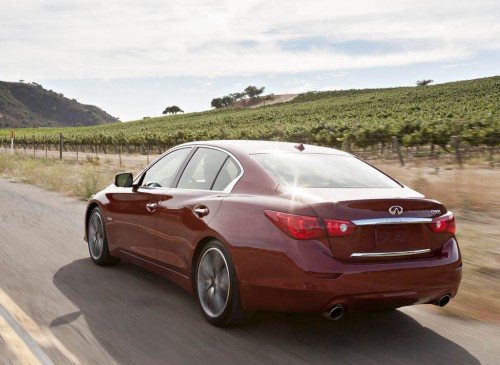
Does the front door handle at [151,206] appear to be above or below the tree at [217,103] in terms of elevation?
below

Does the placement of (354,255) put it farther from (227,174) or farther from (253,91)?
(253,91)

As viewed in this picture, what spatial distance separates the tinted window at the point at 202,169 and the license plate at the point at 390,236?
1.54 metres

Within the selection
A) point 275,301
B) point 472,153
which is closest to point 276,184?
point 275,301

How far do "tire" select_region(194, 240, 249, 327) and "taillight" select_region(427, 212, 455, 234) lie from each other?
1.45 metres

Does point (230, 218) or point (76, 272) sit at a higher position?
point (230, 218)

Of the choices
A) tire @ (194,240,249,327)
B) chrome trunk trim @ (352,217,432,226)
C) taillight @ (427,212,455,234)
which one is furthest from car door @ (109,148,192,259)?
taillight @ (427,212,455,234)

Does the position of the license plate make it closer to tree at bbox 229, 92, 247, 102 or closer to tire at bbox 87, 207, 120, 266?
tire at bbox 87, 207, 120, 266

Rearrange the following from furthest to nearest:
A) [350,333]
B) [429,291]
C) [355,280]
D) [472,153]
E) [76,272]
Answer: [472,153] → [76,272] → [350,333] → [429,291] → [355,280]

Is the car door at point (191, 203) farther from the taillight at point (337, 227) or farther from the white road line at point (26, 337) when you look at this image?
the white road line at point (26, 337)

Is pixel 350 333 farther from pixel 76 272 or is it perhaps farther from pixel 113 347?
pixel 76 272

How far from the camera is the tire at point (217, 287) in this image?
457 cm

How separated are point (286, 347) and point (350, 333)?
1.95 feet

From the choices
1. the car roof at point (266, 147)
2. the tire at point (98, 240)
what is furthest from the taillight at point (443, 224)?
the tire at point (98, 240)

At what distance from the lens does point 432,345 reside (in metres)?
4.44
